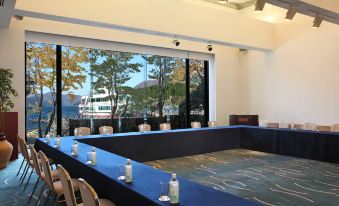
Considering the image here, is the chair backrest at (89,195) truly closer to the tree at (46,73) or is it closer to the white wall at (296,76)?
the tree at (46,73)

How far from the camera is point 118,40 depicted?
924cm

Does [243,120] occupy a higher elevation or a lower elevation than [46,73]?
lower

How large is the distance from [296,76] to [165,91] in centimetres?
→ 447

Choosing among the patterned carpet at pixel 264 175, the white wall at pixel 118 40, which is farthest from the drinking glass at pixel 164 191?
the white wall at pixel 118 40

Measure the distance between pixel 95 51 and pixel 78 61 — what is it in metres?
0.63

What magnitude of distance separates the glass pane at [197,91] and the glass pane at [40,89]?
4.98m

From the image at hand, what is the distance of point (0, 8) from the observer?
5.87 meters

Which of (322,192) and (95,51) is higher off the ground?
(95,51)

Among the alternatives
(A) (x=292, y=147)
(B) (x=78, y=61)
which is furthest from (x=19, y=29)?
(A) (x=292, y=147)

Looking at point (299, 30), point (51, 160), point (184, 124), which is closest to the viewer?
point (51, 160)

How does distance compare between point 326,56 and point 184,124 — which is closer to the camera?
point 326,56

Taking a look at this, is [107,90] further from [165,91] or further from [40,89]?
[165,91]

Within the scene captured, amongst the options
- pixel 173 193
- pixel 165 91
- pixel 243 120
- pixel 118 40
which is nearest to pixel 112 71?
pixel 118 40

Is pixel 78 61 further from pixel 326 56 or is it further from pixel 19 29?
pixel 326 56
